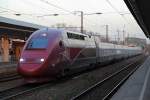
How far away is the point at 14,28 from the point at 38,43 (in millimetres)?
14544

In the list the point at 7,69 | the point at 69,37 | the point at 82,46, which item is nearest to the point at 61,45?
the point at 69,37

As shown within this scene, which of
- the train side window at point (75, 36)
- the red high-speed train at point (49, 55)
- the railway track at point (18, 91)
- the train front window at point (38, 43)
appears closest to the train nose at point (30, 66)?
the red high-speed train at point (49, 55)

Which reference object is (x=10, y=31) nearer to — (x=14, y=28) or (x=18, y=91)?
(x=14, y=28)

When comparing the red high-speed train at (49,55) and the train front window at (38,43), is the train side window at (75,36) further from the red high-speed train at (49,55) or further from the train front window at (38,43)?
the train front window at (38,43)

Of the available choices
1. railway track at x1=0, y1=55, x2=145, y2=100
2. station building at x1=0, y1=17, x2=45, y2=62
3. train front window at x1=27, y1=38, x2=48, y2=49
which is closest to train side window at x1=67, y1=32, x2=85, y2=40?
train front window at x1=27, y1=38, x2=48, y2=49

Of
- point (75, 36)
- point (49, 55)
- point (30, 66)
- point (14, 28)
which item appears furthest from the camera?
point (14, 28)

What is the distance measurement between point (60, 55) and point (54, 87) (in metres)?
2.09

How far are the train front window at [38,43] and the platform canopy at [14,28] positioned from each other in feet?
34.1

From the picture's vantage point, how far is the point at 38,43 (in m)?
18.0

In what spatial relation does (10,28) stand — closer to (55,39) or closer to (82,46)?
(82,46)

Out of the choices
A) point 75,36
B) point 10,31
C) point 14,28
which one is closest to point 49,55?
point 75,36

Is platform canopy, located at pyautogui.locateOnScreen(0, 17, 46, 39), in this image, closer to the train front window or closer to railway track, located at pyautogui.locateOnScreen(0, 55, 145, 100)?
the train front window

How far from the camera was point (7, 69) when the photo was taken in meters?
27.1

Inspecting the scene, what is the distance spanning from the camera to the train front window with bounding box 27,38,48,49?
58.3 ft
